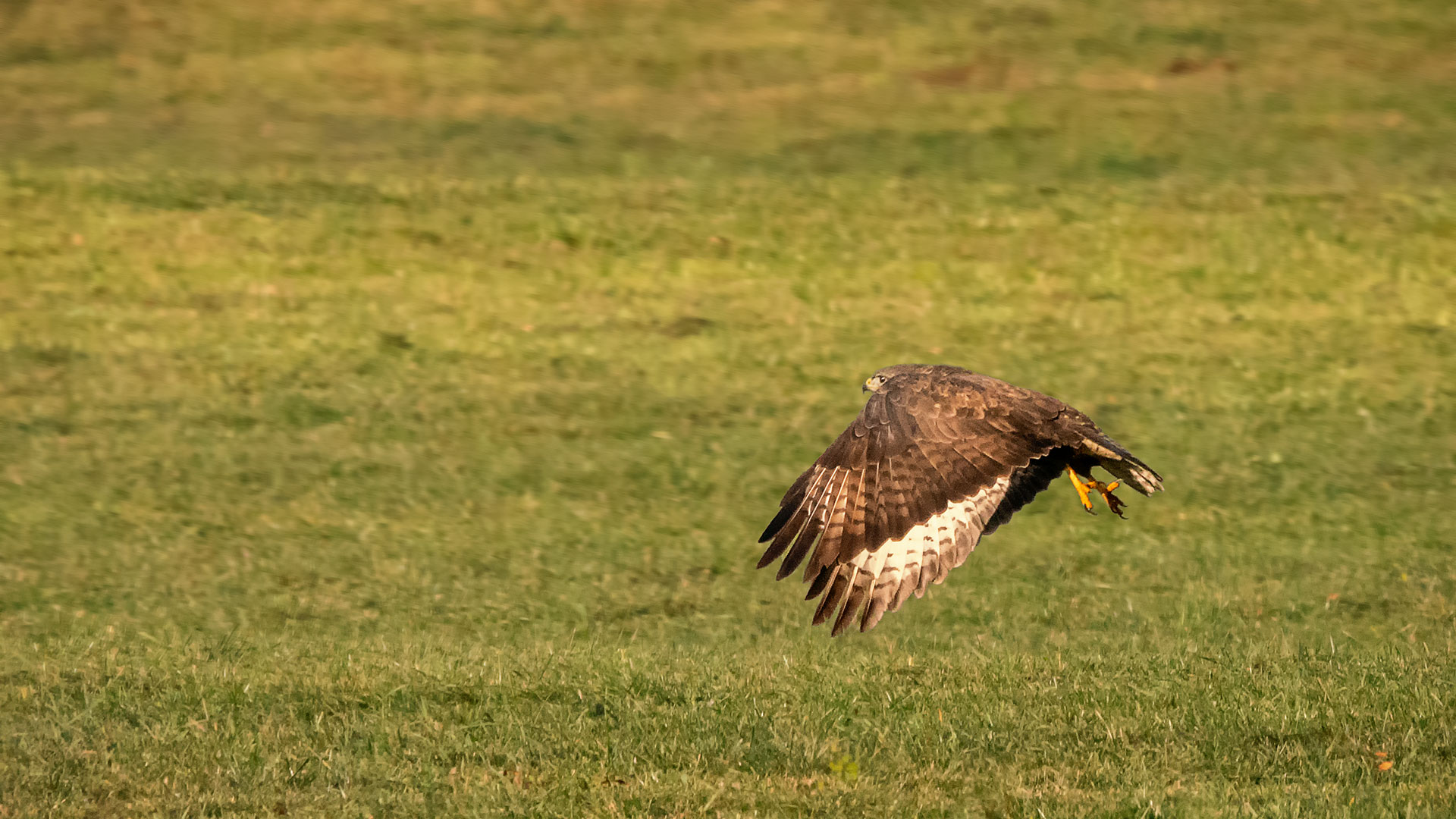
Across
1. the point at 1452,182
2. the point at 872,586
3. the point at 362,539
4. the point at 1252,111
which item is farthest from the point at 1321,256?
the point at 872,586

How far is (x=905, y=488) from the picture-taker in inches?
337

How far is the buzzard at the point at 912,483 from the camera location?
8.38 meters

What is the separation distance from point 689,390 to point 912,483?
10221 mm

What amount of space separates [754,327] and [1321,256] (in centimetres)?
711

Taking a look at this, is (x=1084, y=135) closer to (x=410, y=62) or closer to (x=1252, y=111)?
(x=1252, y=111)

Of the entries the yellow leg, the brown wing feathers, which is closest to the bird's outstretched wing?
the brown wing feathers

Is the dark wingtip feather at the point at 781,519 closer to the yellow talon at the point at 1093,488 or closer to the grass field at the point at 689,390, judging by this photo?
the grass field at the point at 689,390

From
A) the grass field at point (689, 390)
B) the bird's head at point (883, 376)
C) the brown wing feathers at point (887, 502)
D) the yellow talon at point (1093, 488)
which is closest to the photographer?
the brown wing feathers at point (887, 502)

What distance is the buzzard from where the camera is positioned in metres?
8.38

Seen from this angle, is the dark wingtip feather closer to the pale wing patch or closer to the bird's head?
the pale wing patch

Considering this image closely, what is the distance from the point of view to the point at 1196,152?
23500 mm

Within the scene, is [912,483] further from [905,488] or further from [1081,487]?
[1081,487]

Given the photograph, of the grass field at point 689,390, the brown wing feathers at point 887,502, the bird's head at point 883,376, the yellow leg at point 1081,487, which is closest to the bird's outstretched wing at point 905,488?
the brown wing feathers at point 887,502

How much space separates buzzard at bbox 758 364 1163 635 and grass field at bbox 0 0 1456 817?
115cm
